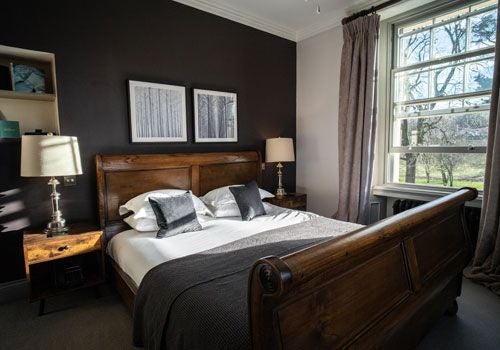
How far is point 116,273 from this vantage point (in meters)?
2.40

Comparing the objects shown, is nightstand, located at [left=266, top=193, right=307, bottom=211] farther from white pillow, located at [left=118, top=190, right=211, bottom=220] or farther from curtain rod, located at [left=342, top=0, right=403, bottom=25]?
curtain rod, located at [left=342, top=0, right=403, bottom=25]

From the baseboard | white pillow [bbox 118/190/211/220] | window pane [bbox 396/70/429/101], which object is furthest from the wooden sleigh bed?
window pane [bbox 396/70/429/101]

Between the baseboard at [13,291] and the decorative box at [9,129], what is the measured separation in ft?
4.07

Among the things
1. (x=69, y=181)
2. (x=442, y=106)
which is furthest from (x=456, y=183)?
(x=69, y=181)

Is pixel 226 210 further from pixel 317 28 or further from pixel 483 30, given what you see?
pixel 483 30

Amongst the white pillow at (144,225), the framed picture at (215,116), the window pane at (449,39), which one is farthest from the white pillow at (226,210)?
the window pane at (449,39)

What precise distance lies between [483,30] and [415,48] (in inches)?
24.6

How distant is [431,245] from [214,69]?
9.18ft

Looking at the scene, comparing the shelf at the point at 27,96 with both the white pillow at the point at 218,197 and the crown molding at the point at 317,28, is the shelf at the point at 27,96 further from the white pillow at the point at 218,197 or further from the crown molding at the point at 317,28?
the crown molding at the point at 317,28

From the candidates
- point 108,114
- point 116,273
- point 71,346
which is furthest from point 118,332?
point 108,114

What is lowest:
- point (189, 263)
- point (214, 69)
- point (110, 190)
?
point (189, 263)

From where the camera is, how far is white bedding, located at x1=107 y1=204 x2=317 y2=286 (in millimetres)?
1907

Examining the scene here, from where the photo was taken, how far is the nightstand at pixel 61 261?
6.99 feet

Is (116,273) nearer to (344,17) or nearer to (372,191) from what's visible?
(372,191)
